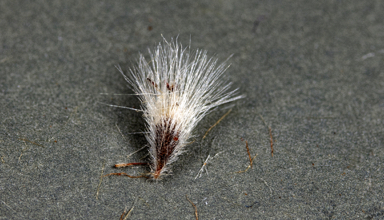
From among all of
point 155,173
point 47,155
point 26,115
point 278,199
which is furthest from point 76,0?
point 278,199

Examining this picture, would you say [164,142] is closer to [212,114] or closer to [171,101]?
[171,101]

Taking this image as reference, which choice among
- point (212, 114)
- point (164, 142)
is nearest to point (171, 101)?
point (164, 142)

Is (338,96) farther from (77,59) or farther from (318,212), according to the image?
(77,59)
